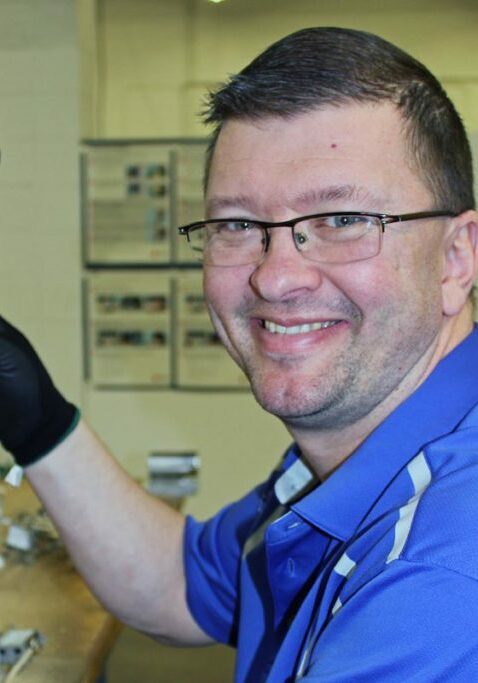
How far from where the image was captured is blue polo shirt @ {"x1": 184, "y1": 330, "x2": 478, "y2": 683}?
0.55 meters

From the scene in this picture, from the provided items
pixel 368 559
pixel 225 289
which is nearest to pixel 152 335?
pixel 225 289

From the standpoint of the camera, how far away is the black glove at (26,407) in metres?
1.04

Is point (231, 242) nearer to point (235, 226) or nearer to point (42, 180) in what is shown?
point (235, 226)

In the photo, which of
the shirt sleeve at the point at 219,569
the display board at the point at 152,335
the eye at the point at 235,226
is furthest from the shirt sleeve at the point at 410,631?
the display board at the point at 152,335

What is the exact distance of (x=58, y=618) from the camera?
1.18 meters

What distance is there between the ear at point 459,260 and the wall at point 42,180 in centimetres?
195

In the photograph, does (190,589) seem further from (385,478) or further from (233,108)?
(233,108)

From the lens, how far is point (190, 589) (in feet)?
3.67

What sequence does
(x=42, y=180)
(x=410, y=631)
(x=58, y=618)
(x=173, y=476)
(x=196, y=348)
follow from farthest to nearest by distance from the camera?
(x=196, y=348) → (x=42, y=180) → (x=173, y=476) → (x=58, y=618) → (x=410, y=631)

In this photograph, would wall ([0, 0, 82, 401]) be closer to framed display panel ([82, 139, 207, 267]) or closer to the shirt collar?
framed display panel ([82, 139, 207, 267])

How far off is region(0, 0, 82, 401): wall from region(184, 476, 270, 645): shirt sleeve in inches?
64.4

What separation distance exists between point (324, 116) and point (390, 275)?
0.18 m

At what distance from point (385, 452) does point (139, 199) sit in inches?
80.1

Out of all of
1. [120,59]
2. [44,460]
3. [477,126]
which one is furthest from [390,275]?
[120,59]
